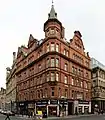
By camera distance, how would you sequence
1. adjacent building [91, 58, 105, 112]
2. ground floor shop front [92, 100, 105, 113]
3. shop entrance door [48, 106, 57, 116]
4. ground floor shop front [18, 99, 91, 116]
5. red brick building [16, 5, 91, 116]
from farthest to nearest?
adjacent building [91, 58, 105, 112]
ground floor shop front [92, 100, 105, 113]
red brick building [16, 5, 91, 116]
ground floor shop front [18, 99, 91, 116]
shop entrance door [48, 106, 57, 116]

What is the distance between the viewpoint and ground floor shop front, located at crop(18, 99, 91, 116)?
6300 cm

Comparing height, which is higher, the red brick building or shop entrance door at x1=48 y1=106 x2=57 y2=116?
the red brick building

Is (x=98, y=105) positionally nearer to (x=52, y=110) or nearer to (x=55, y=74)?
(x=52, y=110)

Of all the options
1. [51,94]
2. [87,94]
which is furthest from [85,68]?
[51,94]

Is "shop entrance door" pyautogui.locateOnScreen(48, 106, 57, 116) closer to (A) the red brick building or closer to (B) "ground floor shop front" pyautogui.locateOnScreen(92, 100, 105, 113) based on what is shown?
(A) the red brick building

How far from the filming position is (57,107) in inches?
2491

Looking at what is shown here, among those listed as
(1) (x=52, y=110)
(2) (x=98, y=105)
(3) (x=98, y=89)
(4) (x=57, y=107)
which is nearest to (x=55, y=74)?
(4) (x=57, y=107)

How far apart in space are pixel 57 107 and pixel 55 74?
25.5 feet

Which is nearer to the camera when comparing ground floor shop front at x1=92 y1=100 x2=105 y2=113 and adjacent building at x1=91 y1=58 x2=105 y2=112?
ground floor shop front at x1=92 y1=100 x2=105 y2=113

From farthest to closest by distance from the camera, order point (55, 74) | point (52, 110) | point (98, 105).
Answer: point (98, 105) < point (55, 74) < point (52, 110)

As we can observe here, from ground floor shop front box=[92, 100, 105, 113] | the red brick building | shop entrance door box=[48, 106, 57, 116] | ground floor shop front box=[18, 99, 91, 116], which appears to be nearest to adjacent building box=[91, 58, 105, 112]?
ground floor shop front box=[92, 100, 105, 113]

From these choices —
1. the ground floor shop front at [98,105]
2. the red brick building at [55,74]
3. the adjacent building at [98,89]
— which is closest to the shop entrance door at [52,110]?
the red brick building at [55,74]

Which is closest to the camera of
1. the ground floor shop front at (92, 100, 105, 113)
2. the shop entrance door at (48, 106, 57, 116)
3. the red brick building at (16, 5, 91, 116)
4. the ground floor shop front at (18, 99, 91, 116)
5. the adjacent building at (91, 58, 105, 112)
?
the shop entrance door at (48, 106, 57, 116)

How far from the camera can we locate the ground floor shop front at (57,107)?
6300cm
